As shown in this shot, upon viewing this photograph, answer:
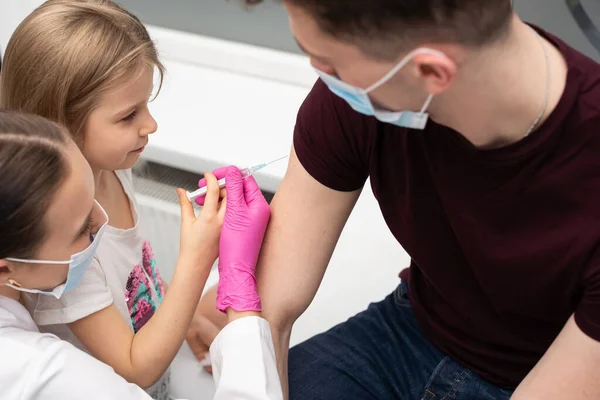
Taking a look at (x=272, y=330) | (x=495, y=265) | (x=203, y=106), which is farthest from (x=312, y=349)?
(x=203, y=106)

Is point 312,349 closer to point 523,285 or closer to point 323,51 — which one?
point 523,285

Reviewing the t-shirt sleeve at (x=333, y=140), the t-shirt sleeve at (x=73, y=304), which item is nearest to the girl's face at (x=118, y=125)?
the t-shirt sleeve at (x=73, y=304)

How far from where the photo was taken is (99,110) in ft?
4.07

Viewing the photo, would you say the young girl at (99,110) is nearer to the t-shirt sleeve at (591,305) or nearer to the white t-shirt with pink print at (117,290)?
the white t-shirt with pink print at (117,290)

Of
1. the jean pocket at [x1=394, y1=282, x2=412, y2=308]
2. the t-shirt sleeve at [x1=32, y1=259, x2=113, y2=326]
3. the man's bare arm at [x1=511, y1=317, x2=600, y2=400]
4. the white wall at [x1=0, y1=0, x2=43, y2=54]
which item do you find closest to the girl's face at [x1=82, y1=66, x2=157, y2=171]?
the t-shirt sleeve at [x1=32, y1=259, x2=113, y2=326]

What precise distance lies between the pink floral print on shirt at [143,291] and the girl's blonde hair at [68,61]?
0.33m

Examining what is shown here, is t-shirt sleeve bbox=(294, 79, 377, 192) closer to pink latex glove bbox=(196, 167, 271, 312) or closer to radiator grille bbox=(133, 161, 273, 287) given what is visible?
pink latex glove bbox=(196, 167, 271, 312)

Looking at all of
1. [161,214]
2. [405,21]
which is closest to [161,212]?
[161,214]

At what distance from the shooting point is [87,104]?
1.23 m

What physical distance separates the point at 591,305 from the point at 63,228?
0.79 m

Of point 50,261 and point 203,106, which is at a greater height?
point 50,261

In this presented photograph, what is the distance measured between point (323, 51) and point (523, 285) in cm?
47

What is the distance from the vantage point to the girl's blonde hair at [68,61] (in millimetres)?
1204

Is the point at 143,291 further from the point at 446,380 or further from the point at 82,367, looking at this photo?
the point at 446,380
